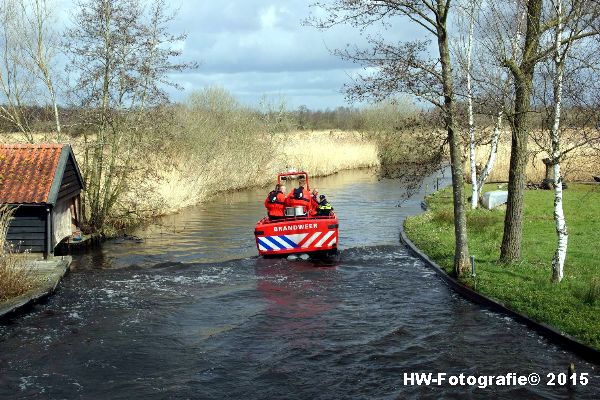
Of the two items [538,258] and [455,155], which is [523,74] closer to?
[455,155]

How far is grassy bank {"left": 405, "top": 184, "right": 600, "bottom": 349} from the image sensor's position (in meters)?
10.2

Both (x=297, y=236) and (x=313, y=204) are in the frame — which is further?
(x=313, y=204)

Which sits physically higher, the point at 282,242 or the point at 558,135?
the point at 558,135

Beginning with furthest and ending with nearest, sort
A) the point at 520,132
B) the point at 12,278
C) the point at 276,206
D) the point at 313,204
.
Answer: the point at 313,204, the point at 276,206, the point at 520,132, the point at 12,278

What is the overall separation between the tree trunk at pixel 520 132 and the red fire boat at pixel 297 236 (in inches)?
190

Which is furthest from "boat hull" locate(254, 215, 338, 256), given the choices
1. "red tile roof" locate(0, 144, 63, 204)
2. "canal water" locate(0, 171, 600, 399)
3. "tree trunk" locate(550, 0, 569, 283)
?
"tree trunk" locate(550, 0, 569, 283)

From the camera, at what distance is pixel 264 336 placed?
10664mm

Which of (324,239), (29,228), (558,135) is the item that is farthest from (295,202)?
(558,135)

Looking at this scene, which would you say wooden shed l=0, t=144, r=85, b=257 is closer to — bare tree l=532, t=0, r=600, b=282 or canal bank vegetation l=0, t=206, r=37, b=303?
canal bank vegetation l=0, t=206, r=37, b=303

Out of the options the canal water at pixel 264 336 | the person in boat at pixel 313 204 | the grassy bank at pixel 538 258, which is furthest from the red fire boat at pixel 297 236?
the grassy bank at pixel 538 258

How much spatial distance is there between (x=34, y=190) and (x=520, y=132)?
1227 centimetres

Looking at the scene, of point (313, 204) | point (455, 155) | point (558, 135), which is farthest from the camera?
point (313, 204)

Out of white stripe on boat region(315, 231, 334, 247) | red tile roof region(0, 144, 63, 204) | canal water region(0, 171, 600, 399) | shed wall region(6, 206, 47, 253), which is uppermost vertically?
red tile roof region(0, 144, 63, 204)

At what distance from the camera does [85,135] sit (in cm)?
2269
